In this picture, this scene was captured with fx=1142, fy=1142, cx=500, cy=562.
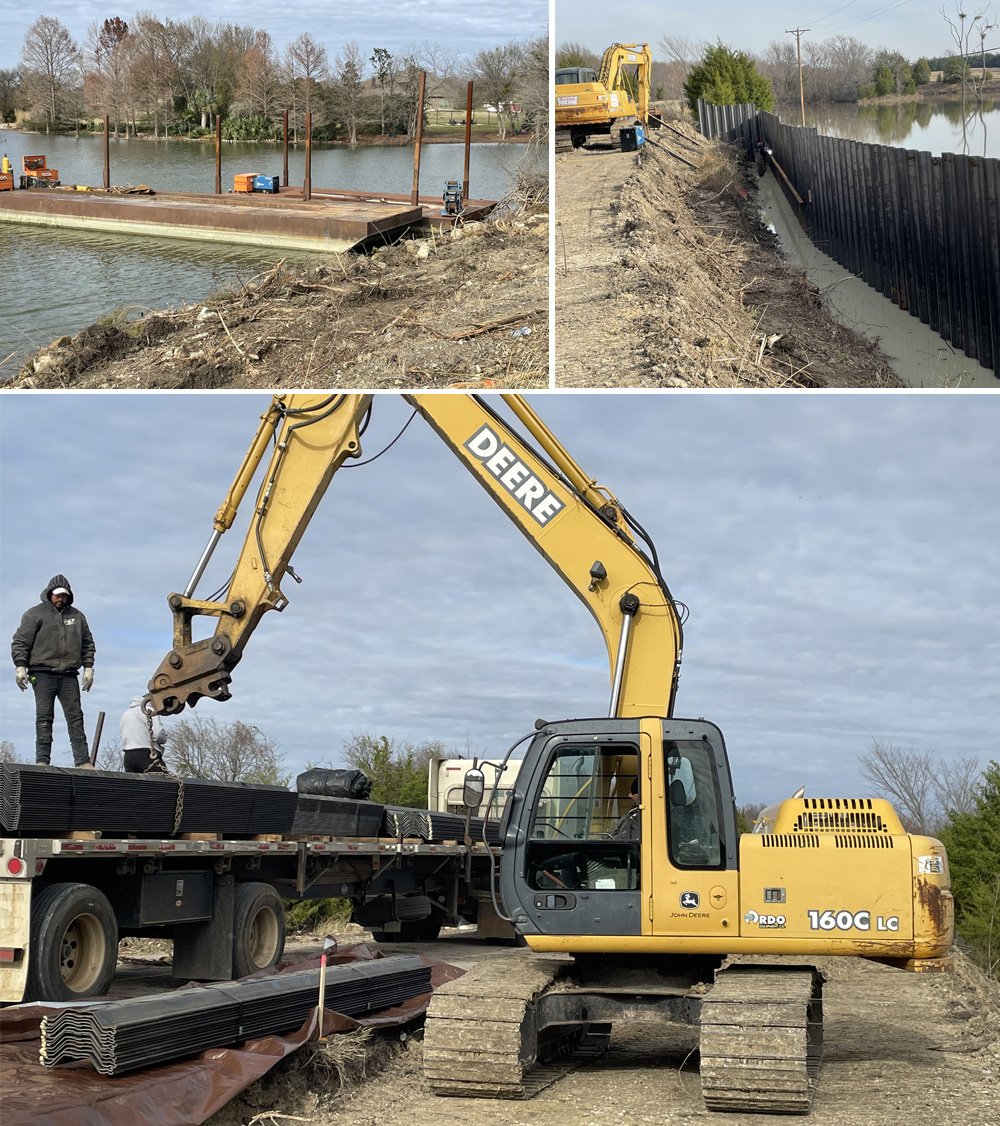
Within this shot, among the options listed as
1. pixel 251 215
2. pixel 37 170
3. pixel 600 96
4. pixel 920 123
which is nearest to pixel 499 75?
pixel 251 215

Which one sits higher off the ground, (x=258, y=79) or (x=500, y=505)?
(x=258, y=79)

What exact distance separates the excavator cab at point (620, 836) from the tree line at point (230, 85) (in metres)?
15.5

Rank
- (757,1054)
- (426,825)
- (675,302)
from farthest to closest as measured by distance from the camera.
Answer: (675,302) < (426,825) < (757,1054)

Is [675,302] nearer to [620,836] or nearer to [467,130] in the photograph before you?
[467,130]

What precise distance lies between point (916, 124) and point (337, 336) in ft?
99.9

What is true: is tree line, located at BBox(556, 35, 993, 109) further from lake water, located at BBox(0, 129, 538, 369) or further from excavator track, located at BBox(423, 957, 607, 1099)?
excavator track, located at BBox(423, 957, 607, 1099)

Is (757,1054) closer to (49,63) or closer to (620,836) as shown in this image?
(620,836)

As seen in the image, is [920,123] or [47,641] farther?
[920,123]

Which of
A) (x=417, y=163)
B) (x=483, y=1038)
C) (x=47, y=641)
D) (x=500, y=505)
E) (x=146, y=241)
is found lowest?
(x=483, y=1038)

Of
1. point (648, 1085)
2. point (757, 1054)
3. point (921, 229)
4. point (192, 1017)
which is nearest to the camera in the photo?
point (192, 1017)

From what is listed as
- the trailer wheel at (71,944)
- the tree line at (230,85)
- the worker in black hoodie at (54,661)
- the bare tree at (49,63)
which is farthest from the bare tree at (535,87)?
the trailer wheel at (71,944)

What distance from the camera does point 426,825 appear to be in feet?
42.8

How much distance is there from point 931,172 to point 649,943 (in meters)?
14.9

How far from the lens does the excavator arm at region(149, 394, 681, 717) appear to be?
885 cm
